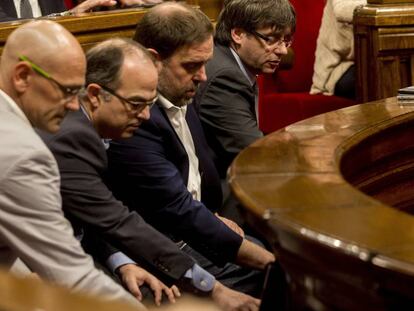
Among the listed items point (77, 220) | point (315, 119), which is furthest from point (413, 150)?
point (77, 220)

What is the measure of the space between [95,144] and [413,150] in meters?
0.90

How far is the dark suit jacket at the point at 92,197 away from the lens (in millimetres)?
2170

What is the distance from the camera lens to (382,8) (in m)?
4.13

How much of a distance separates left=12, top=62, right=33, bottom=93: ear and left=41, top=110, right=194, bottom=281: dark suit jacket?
0.82 ft

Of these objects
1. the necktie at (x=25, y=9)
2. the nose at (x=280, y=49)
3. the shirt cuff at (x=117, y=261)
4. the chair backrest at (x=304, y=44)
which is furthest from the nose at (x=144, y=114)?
the chair backrest at (x=304, y=44)

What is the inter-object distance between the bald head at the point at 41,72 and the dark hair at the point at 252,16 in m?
1.29

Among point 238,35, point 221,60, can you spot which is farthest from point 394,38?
point 221,60

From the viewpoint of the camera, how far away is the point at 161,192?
2.52 metres

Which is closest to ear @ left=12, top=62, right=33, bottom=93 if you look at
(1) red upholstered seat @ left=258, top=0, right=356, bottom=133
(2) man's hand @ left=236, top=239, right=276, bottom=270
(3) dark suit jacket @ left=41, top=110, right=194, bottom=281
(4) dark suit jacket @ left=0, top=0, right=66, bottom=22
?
(3) dark suit jacket @ left=41, top=110, right=194, bottom=281

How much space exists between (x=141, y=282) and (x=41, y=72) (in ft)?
2.17

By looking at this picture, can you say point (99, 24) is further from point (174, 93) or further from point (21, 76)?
point (21, 76)

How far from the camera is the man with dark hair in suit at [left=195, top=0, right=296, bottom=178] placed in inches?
117

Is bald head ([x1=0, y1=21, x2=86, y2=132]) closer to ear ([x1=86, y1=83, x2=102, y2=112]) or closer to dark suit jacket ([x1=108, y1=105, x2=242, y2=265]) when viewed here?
ear ([x1=86, y1=83, x2=102, y2=112])

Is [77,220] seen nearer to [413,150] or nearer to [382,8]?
[413,150]
